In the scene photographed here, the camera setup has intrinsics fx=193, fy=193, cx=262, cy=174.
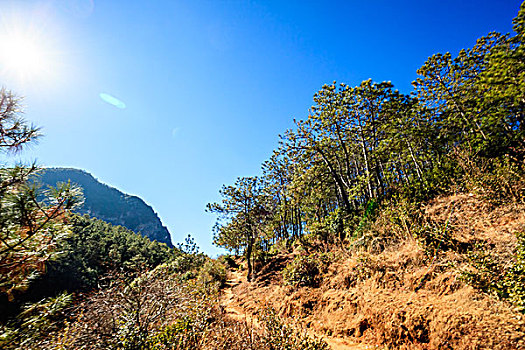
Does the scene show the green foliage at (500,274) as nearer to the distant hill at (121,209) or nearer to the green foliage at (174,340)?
the green foliage at (174,340)

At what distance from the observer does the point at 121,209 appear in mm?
164500

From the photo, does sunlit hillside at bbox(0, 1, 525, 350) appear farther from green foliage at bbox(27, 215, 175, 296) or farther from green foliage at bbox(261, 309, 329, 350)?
green foliage at bbox(27, 215, 175, 296)

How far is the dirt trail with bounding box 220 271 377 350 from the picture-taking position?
5.02 meters

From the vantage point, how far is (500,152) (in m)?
8.37

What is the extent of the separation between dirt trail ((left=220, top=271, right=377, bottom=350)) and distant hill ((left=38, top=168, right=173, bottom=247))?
16172 centimetres

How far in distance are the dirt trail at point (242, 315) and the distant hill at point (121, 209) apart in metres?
162

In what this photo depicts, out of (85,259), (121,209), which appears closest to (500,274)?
(85,259)

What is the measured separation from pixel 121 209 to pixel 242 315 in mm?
197296

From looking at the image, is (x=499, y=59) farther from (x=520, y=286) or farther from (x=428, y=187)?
(x=520, y=286)

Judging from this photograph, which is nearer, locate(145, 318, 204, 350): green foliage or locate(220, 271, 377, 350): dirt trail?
locate(145, 318, 204, 350): green foliage

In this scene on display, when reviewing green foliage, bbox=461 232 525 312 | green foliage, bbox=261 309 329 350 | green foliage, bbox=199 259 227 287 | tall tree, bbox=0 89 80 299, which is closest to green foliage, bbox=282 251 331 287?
green foliage, bbox=261 309 329 350

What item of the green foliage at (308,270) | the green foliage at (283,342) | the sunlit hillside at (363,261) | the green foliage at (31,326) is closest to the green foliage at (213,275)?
the sunlit hillside at (363,261)

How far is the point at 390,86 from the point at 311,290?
12781mm

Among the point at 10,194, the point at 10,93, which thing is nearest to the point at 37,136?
the point at 10,93
